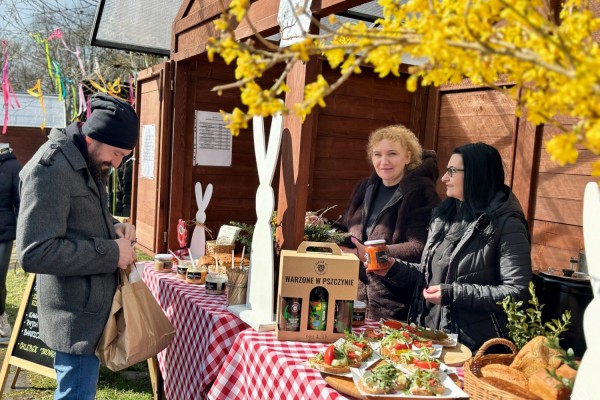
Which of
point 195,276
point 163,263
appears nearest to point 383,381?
point 195,276

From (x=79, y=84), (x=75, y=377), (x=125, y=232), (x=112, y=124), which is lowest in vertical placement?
(x=75, y=377)

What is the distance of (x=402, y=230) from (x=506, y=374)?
63.1 inches

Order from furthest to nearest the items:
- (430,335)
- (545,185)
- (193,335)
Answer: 1. (545,185)
2. (193,335)
3. (430,335)

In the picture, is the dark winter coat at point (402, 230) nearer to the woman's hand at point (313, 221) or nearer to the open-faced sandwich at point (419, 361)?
the woman's hand at point (313, 221)

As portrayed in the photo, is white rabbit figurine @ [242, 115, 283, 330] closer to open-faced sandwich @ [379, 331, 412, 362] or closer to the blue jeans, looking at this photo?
open-faced sandwich @ [379, 331, 412, 362]

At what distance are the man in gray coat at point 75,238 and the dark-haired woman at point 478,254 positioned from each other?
143cm

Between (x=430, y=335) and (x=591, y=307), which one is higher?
(x=591, y=307)

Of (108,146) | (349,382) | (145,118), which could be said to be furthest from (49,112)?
(349,382)

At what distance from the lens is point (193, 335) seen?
2793 mm

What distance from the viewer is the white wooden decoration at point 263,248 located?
8.02 feet

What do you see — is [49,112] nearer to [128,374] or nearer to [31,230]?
[128,374]

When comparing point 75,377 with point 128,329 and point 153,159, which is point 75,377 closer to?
point 128,329

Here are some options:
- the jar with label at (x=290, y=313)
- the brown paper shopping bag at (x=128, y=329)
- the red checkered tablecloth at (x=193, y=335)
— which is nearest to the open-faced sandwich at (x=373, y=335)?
the jar with label at (x=290, y=313)

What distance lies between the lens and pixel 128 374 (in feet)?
14.0
